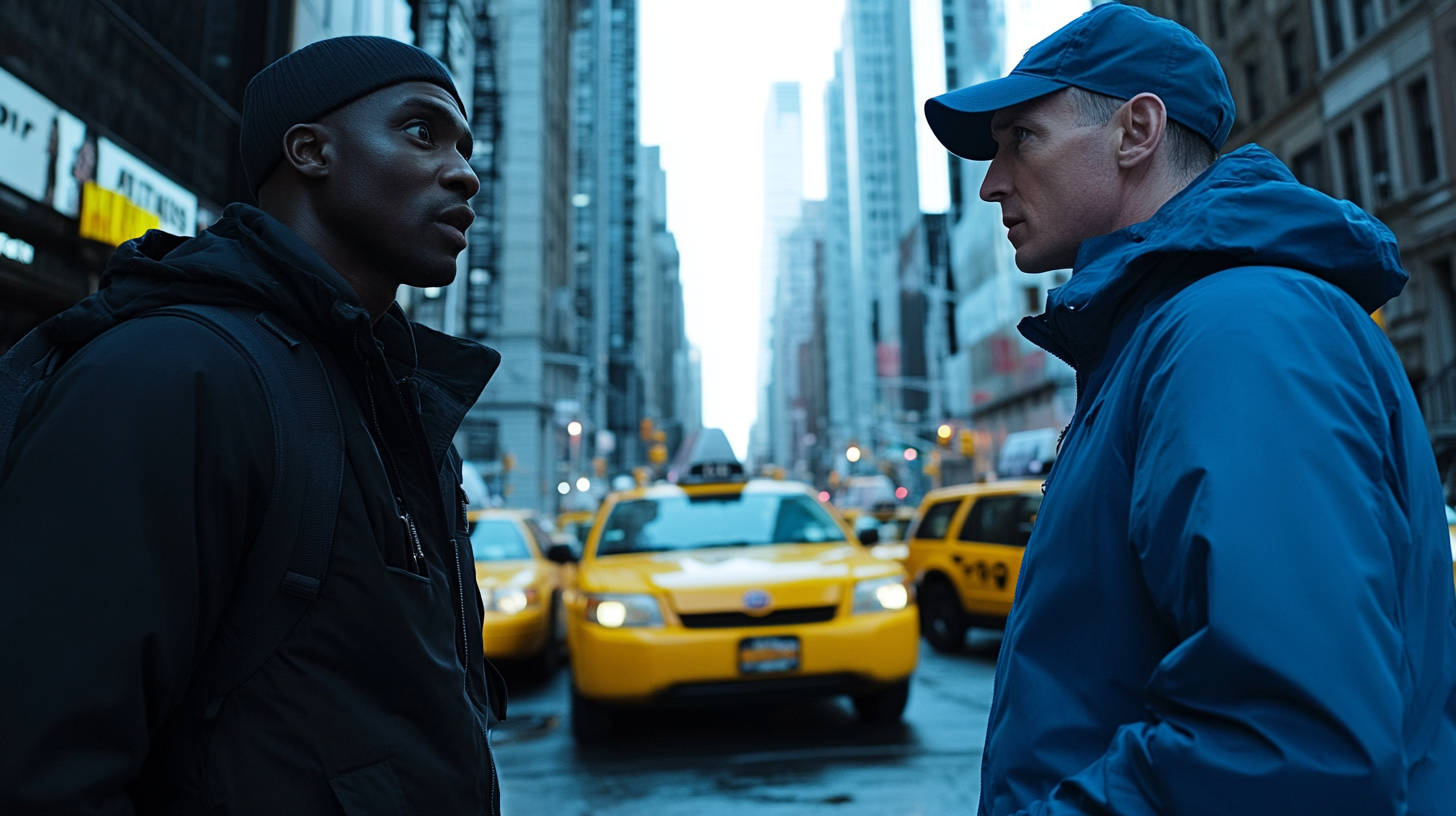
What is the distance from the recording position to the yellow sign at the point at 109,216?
1184 cm

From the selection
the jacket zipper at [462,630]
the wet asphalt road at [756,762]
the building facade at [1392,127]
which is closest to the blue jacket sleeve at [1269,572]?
the jacket zipper at [462,630]

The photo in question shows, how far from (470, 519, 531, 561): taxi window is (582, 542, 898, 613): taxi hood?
317 cm

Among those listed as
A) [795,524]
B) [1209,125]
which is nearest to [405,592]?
[1209,125]

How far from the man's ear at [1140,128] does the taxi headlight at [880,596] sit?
16.6 ft

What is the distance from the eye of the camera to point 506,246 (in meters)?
59.2

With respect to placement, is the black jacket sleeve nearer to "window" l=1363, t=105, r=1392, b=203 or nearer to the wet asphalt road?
the wet asphalt road

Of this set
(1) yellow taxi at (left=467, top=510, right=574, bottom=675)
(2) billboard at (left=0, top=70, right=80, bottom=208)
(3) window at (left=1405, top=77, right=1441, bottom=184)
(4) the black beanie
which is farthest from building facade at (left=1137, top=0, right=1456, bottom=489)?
(2) billboard at (left=0, top=70, right=80, bottom=208)

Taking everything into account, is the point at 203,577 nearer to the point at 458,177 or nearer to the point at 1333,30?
the point at 458,177

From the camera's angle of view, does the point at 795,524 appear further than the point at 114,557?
Yes

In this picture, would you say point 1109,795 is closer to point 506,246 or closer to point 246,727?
point 246,727

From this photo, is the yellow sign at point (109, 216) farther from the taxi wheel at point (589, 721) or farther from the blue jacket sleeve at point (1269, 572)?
the blue jacket sleeve at point (1269, 572)

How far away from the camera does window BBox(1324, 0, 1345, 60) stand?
28031 millimetres

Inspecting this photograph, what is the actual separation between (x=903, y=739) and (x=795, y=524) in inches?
72.9

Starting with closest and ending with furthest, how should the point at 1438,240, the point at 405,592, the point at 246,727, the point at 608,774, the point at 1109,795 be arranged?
the point at 1109,795 → the point at 246,727 → the point at 405,592 → the point at 608,774 → the point at 1438,240
